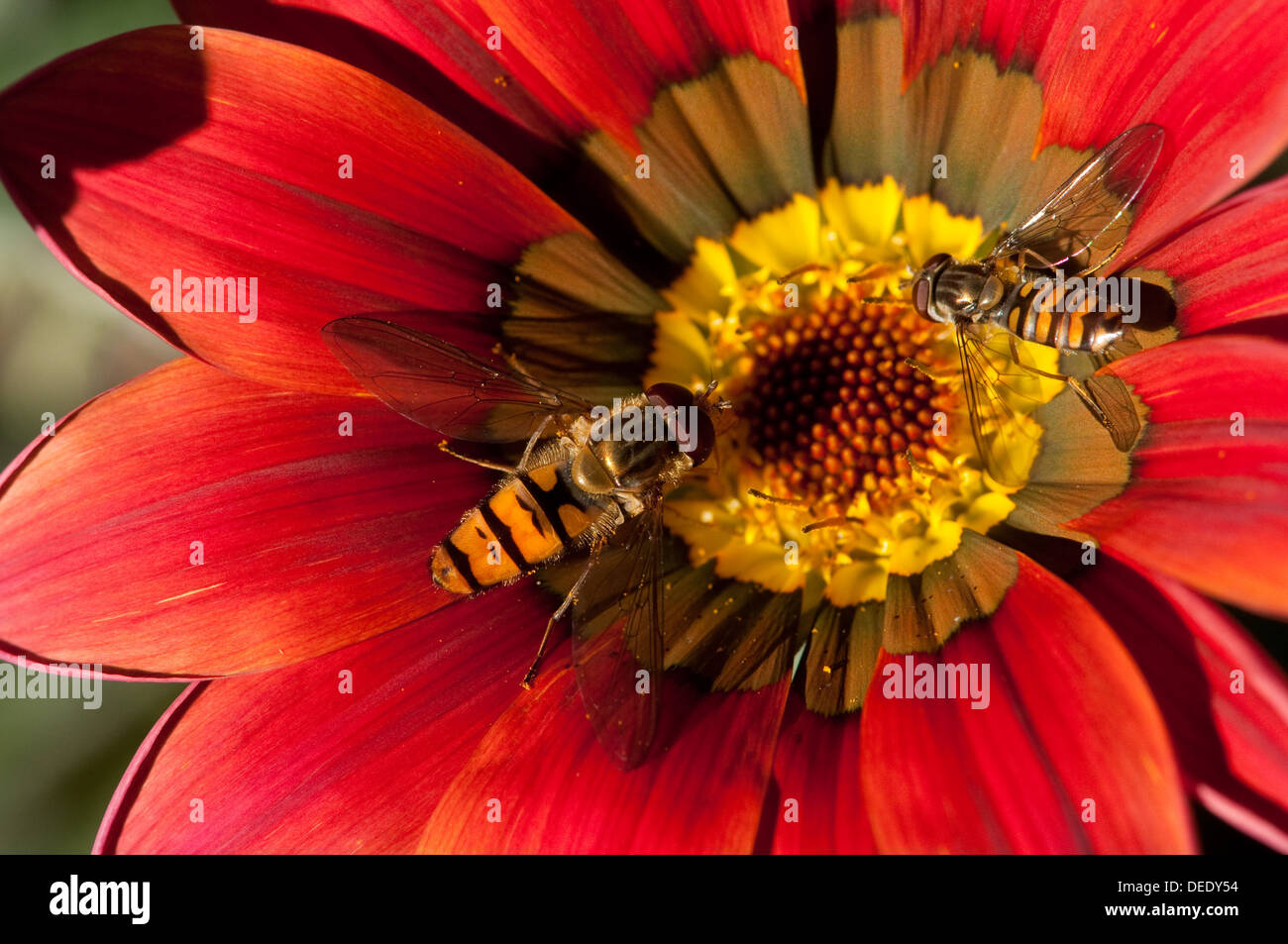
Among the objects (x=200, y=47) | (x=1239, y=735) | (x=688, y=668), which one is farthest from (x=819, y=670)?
(x=200, y=47)

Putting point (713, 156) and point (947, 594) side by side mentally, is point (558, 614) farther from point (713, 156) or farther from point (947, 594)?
point (713, 156)

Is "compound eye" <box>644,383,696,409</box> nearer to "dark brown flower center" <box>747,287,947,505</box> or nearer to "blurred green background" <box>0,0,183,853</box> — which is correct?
"dark brown flower center" <box>747,287,947,505</box>

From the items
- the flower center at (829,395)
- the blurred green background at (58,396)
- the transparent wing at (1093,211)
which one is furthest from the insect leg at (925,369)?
the blurred green background at (58,396)

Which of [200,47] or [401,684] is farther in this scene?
[401,684]

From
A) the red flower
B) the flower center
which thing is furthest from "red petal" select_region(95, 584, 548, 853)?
the flower center

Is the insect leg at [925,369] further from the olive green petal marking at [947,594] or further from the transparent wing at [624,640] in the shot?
the transparent wing at [624,640]

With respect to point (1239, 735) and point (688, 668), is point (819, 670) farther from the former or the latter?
point (1239, 735)
